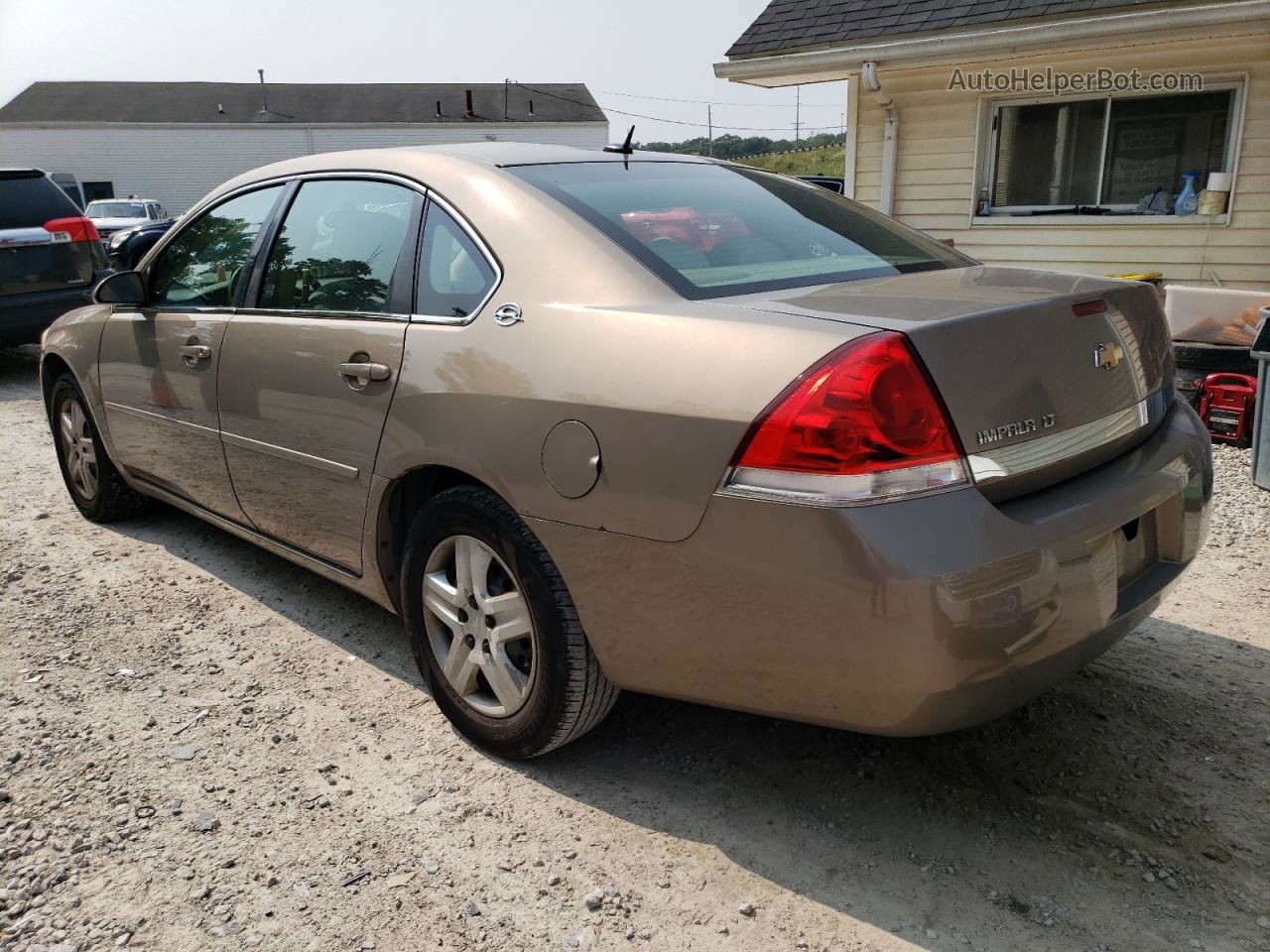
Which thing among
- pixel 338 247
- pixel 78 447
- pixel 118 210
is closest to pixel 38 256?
pixel 78 447

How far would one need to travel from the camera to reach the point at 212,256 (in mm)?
→ 3752

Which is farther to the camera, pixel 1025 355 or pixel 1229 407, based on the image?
pixel 1229 407

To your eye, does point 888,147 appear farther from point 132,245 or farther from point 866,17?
point 132,245

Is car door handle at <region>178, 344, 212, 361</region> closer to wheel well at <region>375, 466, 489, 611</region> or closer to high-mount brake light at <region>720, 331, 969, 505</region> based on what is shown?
wheel well at <region>375, 466, 489, 611</region>

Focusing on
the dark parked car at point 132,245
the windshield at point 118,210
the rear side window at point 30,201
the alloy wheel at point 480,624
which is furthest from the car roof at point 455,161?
the windshield at point 118,210

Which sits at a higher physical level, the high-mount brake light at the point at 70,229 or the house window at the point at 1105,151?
the house window at the point at 1105,151

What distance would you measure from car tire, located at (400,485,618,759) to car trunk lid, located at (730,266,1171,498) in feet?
2.79

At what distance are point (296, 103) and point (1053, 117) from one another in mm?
42108

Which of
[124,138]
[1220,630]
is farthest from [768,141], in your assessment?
[1220,630]

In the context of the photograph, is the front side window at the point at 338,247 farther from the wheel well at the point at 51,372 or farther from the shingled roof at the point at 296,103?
the shingled roof at the point at 296,103

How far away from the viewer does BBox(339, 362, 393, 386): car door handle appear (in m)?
2.75

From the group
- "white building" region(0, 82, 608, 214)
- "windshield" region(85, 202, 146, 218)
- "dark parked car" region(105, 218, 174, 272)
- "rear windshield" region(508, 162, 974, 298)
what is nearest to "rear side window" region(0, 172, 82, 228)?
"dark parked car" region(105, 218, 174, 272)

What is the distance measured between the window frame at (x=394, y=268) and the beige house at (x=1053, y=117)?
22.2 feet

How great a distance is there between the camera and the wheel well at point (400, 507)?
2771 mm
